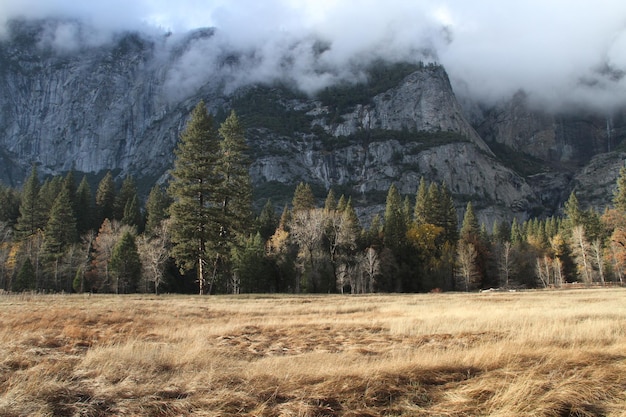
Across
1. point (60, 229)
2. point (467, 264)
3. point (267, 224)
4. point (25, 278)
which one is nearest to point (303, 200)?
point (267, 224)

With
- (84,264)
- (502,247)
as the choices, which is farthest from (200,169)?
(502,247)

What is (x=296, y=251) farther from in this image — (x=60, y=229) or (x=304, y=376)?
(x=304, y=376)

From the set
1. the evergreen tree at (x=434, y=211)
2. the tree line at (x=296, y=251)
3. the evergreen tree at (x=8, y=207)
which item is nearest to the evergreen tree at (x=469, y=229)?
the tree line at (x=296, y=251)

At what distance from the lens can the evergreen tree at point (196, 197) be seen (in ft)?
102

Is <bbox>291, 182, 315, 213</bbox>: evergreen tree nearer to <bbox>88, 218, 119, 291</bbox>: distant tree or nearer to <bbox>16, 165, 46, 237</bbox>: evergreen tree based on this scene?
<bbox>88, 218, 119, 291</bbox>: distant tree

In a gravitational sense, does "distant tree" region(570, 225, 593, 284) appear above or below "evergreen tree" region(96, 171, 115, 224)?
below

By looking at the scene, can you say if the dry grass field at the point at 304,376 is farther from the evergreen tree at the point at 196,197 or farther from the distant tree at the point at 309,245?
the distant tree at the point at 309,245

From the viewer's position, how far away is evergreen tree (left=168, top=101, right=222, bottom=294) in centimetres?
3105

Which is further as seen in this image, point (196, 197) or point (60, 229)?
point (60, 229)

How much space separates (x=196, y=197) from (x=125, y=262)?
110ft

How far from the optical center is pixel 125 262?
59.6 metres

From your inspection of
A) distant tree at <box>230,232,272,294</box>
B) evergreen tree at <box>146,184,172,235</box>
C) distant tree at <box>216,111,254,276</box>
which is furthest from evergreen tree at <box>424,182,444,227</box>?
distant tree at <box>216,111,254,276</box>

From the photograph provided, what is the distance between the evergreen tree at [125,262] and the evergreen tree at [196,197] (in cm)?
3188

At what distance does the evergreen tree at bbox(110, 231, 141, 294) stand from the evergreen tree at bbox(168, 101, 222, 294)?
3188 cm
